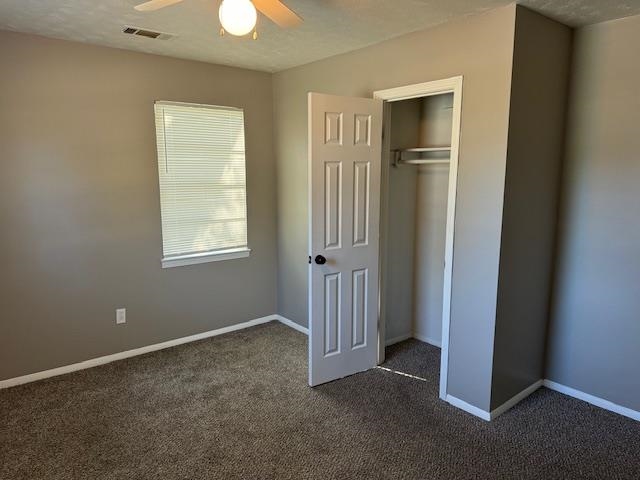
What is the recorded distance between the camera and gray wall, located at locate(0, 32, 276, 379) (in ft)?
10.4

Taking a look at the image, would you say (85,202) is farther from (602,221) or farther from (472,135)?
(602,221)

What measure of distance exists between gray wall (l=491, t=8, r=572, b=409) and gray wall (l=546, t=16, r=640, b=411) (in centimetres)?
10

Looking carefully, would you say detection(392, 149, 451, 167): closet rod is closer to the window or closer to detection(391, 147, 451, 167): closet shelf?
detection(391, 147, 451, 167): closet shelf

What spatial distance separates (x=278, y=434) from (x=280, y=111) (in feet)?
9.55

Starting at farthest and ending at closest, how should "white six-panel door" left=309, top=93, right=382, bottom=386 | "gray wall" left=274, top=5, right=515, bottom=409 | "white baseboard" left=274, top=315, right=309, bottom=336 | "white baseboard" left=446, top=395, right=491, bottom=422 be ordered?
"white baseboard" left=274, top=315, right=309, bottom=336 < "white six-panel door" left=309, top=93, right=382, bottom=386 < "white baseboard" left=446, top=395, right=491, bottom=422 < "gray wall" left=274, top=5, right=515, bottom=409

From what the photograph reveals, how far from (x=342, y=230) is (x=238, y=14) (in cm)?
180

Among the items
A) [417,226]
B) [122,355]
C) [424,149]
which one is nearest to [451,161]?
[424,149]

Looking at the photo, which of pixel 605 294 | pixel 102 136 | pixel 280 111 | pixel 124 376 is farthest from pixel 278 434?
pixel 280 111

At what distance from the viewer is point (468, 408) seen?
3.00 m

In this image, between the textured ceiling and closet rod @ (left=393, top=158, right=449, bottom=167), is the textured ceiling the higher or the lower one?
the higher one

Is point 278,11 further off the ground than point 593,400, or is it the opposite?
point 278,11

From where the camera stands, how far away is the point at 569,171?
3.08 meters

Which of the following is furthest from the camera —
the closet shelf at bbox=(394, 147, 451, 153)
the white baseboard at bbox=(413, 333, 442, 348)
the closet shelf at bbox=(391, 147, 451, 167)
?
the white baseboard at bbox=(413, 333, 442, 348)

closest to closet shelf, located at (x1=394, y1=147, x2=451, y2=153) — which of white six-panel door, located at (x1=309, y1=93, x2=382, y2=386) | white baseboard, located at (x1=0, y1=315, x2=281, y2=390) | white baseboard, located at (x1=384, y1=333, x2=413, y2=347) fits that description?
white six-panel door, located at (x1=309, y1=93, x2=382, y2=386)
